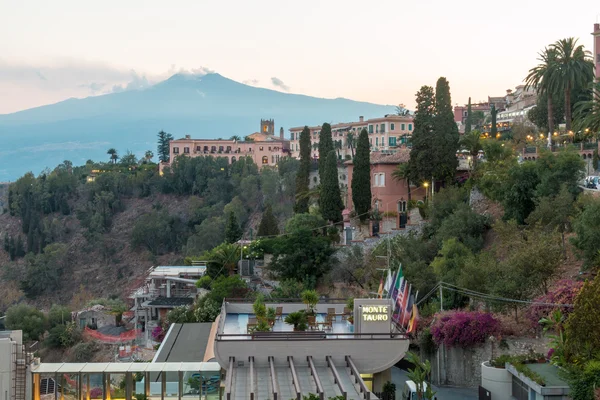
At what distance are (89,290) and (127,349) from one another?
5489 centimetres

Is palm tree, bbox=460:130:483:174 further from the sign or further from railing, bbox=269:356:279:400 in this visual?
railing, bbox=269:356:279:400

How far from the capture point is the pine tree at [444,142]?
50.3 m

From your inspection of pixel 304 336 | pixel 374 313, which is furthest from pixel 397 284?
pixel 304 336

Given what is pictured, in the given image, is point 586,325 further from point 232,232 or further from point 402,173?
A: point 232,232

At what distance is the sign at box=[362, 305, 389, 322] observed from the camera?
28.0 meters

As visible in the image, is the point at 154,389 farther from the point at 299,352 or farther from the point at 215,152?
the point at 215,152

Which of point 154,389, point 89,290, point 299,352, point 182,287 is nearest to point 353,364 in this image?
point 299,352

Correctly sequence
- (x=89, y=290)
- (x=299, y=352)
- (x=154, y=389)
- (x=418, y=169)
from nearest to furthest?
(x=154, y=389) < (x=299, y=352) < (x=418, y=169) < (x=89, y=290)

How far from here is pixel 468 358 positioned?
103 ft

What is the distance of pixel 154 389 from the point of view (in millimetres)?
24844

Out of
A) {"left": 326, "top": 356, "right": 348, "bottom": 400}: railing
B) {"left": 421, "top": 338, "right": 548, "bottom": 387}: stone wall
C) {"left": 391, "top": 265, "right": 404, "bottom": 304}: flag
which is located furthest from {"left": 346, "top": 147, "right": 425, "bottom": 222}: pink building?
{"left": 326, "top": 356, "right": 348, "bottom": 400}: railing

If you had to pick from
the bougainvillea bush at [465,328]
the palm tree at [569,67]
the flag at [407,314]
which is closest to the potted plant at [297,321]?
the flag at [407,314]

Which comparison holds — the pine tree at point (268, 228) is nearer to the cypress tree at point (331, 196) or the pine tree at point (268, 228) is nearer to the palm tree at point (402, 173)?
the cypress tree at point (331, 196)

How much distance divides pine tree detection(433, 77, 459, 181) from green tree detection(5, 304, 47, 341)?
33.2 meters
